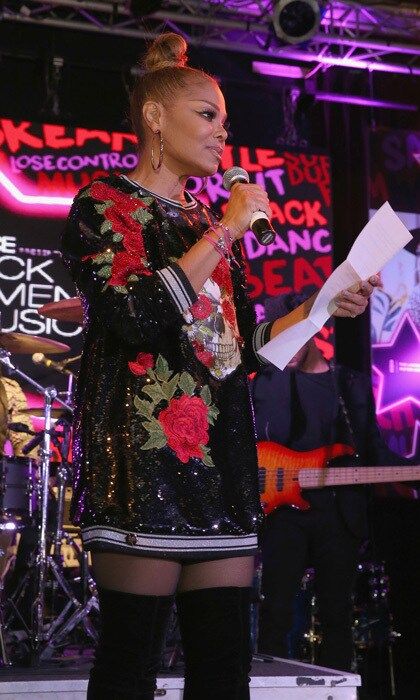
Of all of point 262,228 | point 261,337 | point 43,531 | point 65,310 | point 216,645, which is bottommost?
point 216,645

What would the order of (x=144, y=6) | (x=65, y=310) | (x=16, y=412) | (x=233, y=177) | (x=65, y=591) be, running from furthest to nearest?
(x=144, y=6), (x=16, y=412), (x=65, y=591), (x=65, y=310), (x=233, y=177)

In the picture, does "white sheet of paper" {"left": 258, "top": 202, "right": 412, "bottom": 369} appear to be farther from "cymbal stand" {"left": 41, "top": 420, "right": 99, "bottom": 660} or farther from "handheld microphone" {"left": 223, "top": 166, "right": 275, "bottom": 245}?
"cymbal stand" {"left": 41, "top": 420, "right": 99, "bottom": 660}

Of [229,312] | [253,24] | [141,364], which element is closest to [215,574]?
[141,364]

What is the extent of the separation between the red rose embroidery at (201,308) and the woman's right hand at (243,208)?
0.13m

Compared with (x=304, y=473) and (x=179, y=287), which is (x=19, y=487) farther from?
(x=179, y=287)

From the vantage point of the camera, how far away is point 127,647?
1.68 meters

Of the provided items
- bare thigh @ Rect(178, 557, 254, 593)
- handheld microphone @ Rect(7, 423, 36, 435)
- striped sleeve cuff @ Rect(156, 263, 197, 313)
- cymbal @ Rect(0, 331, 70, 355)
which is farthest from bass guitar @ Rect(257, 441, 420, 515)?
striped sleeve cuff @ Rect(156, 263, 197, 313)

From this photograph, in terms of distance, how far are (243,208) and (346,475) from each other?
8.94 feet

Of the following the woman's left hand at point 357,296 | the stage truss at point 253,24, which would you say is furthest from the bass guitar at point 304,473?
the stage truss at point 253,24

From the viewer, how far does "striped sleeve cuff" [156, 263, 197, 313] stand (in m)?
1.75

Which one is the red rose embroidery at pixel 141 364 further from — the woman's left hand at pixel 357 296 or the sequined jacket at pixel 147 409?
the woman's left hand at pixel 357 296

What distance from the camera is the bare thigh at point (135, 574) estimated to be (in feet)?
5.59

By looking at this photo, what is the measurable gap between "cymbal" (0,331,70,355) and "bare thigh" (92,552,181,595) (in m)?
3.21

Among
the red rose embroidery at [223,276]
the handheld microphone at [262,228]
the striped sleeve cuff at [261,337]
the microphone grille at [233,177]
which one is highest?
the microphone grille at [233,177]
